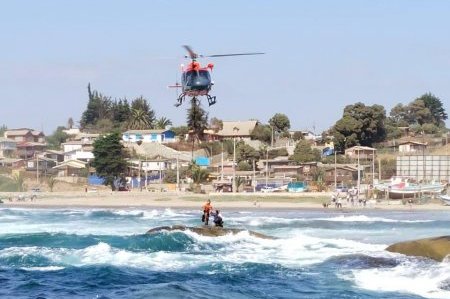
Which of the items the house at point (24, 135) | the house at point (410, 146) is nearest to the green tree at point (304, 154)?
the house at point (410, 146)

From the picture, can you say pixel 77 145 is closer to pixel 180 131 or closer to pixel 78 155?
pixel 78 155

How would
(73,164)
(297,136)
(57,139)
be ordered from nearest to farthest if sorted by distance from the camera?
1. (73,164)
2. (297,136)
3. (57,139)

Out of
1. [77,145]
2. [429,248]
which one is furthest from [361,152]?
[429,248]

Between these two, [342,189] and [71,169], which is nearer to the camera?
[342,189]

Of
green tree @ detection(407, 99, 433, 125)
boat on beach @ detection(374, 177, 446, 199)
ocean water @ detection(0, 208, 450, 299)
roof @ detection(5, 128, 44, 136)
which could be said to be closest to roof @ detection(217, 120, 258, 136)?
green tree @ detection(407, 99, 433, 125)

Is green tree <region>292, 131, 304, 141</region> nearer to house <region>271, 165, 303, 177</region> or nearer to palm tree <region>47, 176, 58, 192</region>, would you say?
house <region>271, 165, 303, 177</region>

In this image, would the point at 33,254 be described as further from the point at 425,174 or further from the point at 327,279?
the point at 425,174
